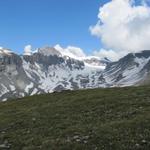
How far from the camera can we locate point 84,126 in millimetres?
33062

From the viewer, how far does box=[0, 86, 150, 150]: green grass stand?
27.5m

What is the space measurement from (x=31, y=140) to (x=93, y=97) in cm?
2183

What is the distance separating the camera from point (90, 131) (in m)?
31.0

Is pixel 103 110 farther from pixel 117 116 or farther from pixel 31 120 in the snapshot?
pixel 31 120

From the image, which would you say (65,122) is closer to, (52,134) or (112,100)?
(52,134)

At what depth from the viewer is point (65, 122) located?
119 feet

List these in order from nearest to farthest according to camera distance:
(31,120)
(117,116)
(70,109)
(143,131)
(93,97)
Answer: (143,131)
(117,116)
(31,120)
(70,109)
(93,97)

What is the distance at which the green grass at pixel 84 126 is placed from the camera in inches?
1081

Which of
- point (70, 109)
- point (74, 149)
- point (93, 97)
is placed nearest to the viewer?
point (74, 149)

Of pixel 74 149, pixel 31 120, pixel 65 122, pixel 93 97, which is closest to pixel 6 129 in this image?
pixel 31 120

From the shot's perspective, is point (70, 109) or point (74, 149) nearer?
point (74, 149)

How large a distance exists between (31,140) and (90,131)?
4.61 m

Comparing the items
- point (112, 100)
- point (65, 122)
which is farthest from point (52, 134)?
point (112, 100)

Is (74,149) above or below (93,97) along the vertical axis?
below
